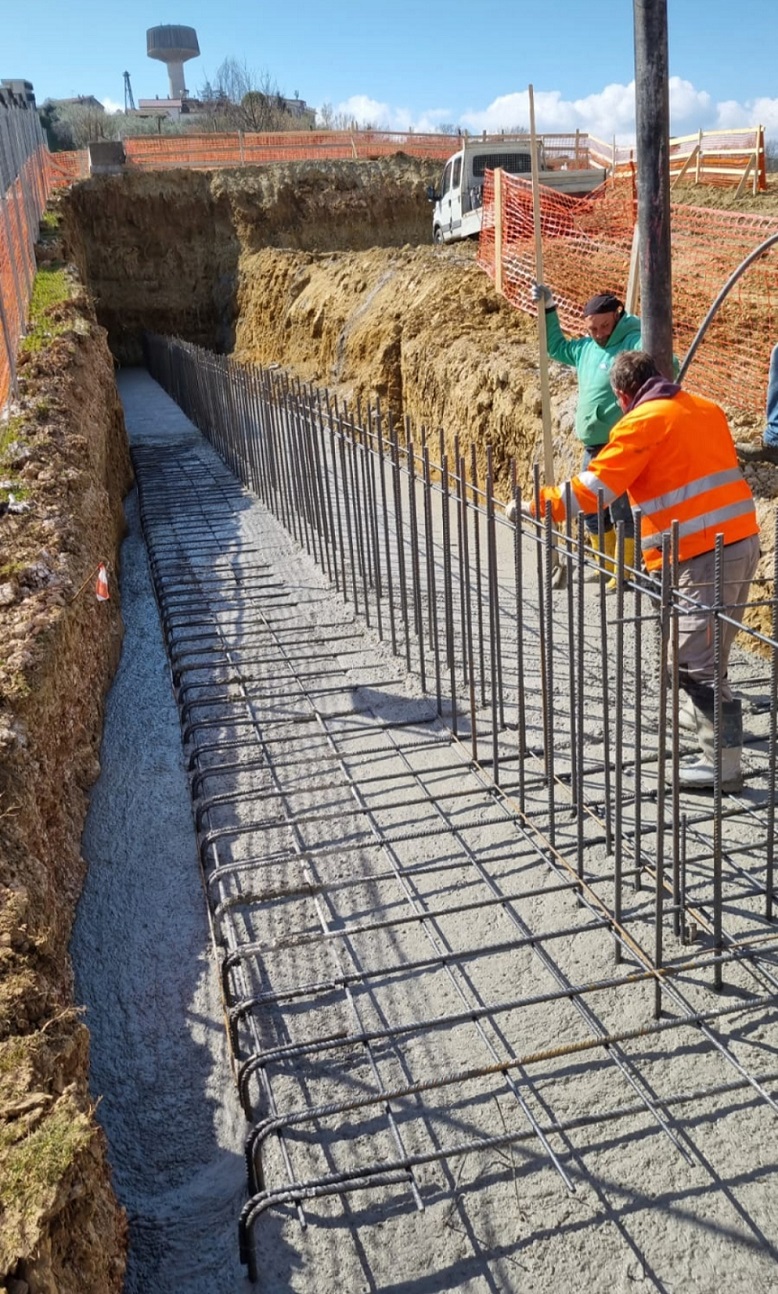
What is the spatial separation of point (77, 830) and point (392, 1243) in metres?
2.66

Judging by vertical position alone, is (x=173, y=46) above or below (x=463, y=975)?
above

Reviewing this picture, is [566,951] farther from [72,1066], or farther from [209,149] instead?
[209,149]

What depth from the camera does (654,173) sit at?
207 inches

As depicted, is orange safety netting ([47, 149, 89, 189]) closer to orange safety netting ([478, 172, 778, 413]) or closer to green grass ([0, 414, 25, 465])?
orange safety netting ([478, 172, 778, 413])

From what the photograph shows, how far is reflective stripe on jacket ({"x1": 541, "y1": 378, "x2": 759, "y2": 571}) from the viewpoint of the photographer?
4.03m

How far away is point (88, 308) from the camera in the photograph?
14.3m

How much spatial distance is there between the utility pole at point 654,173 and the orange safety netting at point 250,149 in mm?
25641

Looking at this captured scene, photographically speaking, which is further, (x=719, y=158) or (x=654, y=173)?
(x=719, y=158)

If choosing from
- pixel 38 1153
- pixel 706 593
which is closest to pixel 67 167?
pixel 706 593

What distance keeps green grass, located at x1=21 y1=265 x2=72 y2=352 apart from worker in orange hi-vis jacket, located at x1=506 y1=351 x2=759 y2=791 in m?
7.96

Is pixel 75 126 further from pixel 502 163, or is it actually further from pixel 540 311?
pixel 540 311

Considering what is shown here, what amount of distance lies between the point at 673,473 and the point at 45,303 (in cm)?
1134

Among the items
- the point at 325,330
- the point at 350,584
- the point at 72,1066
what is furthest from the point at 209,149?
the point at 72,1066

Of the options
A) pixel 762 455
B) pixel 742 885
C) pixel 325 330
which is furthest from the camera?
pixel 325 330
